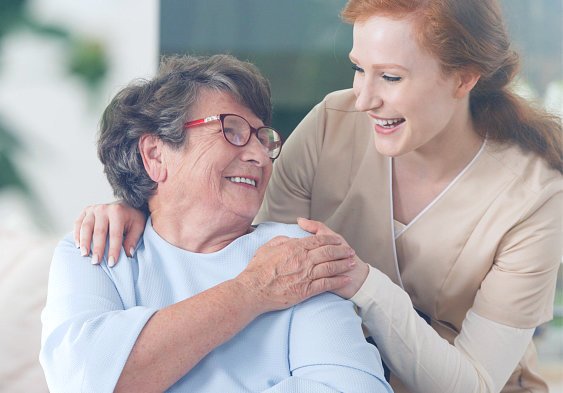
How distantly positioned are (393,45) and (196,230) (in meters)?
0.62

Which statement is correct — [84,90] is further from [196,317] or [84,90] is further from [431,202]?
[196,317]

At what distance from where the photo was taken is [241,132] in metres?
1.93

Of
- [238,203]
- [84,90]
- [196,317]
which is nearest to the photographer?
[196,317]

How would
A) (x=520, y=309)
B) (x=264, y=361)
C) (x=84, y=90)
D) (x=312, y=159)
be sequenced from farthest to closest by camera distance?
(x=84, y=90) → (x=312, y=159) → (x=520, y=309) → (x=264, y=361)

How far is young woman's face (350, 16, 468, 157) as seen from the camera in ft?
6.31

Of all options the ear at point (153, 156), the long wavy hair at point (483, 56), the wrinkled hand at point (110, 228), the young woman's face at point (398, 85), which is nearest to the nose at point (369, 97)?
the young woman's face at point (398, 85)

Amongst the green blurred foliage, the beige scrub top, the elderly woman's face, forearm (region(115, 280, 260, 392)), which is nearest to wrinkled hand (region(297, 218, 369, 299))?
the elderly woman's face

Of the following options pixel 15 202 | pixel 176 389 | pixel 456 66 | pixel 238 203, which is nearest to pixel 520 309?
pixel 456 66

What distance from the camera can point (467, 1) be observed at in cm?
196

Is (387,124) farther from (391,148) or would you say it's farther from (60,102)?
(60,102)

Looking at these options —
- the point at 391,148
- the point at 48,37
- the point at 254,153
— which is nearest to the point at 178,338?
the point at 254,153

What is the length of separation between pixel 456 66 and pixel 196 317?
864 mm

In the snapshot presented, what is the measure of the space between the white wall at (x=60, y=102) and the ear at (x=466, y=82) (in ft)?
11.0

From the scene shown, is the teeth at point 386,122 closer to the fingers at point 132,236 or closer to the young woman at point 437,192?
the young woman at point 437,192
